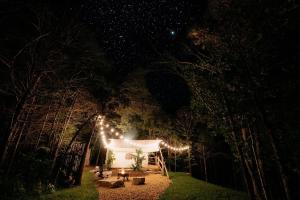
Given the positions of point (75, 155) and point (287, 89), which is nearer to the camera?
point (287, 89)

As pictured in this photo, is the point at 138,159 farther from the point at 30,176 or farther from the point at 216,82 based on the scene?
the point at 216,82

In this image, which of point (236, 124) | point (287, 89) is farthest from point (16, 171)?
point (287, 89)

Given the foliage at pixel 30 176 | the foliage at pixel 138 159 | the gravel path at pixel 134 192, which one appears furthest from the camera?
the foliage at pixel 138 159

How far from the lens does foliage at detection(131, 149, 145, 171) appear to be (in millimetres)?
17855

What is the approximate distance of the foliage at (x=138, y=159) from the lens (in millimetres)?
17855

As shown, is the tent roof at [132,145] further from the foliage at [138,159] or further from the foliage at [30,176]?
the foliage at [30,176]

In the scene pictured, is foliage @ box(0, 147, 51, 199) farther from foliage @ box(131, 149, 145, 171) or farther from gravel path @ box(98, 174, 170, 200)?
foliage @ box(131, 149, 145, 171)

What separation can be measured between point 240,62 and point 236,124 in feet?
7.14

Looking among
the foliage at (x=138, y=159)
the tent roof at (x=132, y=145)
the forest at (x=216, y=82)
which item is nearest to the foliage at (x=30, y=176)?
the forest at (x=216, y=82)

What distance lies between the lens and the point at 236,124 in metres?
6.49

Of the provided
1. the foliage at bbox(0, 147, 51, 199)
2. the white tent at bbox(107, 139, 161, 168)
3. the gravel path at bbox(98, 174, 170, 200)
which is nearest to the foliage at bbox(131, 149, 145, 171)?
the white tent at bbox(107, 139, 161, 168)

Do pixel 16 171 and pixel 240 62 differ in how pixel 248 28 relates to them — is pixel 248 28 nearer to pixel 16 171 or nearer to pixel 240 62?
pixel 240 62

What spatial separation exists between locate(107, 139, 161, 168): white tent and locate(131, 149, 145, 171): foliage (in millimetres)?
362

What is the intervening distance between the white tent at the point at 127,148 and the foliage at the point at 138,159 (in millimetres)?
362
